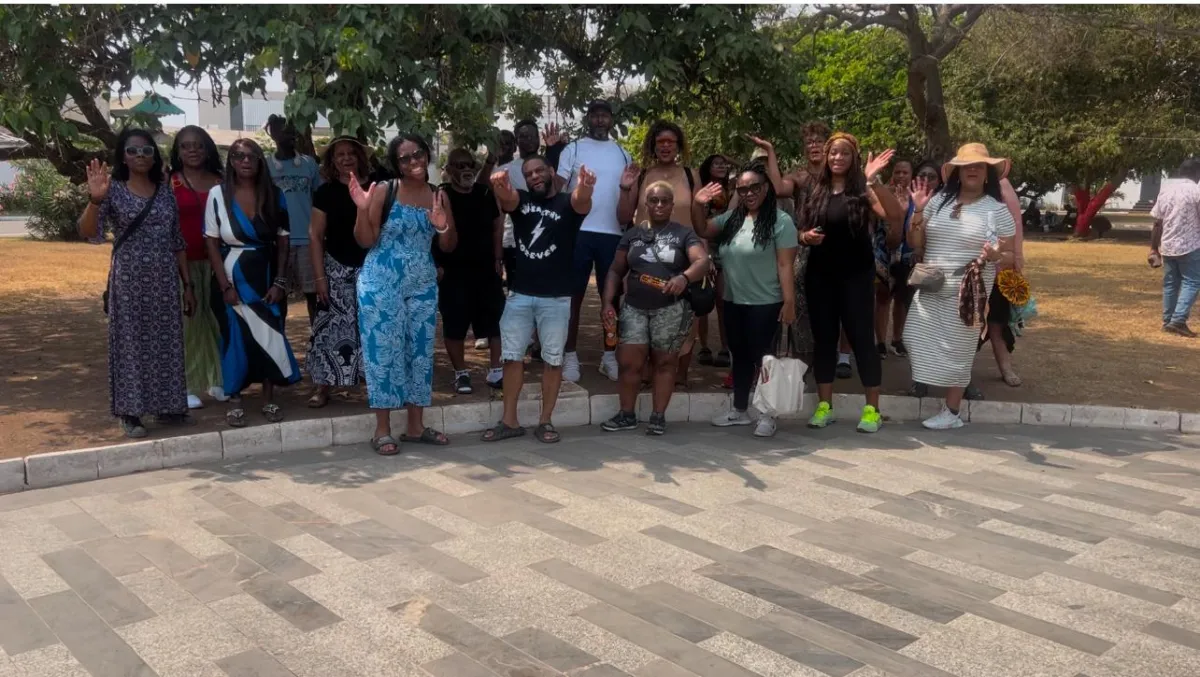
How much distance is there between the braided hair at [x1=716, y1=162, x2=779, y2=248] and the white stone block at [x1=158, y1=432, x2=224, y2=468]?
11.7ft

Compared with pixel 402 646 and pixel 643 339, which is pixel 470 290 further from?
pixel 402 646

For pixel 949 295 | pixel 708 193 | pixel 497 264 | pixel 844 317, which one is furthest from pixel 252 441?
pixel 949 295

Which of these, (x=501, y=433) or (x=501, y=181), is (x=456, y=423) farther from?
(x=501, y=181)

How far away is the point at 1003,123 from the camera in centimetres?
3155

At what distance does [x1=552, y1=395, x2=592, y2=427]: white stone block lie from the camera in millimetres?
7027

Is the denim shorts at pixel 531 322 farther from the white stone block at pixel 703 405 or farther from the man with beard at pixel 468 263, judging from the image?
the white stone block at pixel 703 405

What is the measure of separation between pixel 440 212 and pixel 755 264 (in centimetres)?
214

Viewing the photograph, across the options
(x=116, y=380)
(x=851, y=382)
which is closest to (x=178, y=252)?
(x=116, y=380)

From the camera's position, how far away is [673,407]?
7273 millimetres

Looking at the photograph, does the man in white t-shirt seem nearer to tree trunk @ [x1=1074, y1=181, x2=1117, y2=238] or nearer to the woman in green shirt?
the woman in green shirt

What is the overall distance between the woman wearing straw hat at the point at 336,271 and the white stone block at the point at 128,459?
125cm

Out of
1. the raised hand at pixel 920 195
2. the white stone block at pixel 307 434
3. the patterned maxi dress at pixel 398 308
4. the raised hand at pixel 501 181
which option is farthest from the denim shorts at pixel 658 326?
the white stone block at pixel 307 434

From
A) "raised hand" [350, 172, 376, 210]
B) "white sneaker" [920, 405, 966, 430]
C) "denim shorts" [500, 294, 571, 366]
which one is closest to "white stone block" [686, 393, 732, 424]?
"denim shorts" [500, 294, 571, 366]

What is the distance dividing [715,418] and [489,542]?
9.61ft
